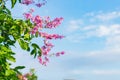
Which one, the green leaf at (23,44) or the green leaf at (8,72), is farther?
the green leaf at (23,44)

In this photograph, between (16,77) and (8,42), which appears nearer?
(16,77)

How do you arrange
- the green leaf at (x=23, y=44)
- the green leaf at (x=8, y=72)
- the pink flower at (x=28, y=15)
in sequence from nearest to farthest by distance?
1. the green leaf at (x=8, y=72)
2. the green leaf at (x=23, y=44)
3. the pink flower at (x=28, y=15)

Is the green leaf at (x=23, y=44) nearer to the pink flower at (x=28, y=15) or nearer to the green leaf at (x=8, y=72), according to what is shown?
the green leaf at (x=8, y=72)

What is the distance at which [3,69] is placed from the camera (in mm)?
9945

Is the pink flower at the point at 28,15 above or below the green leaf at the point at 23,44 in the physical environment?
above

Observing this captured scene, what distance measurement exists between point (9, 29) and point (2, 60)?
1493mm

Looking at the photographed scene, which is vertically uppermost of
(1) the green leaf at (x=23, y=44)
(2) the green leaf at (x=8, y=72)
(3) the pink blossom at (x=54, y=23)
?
(3) the pink blossom at (x=54, y=23)

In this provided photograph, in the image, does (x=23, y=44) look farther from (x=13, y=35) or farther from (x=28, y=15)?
(x=28, y=15)

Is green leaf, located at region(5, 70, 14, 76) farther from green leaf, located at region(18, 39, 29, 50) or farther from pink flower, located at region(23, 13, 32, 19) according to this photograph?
pink flower, located at region(23, 13, 32, 19)

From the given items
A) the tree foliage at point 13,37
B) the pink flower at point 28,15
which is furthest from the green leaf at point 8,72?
the pink flower at point 28,15

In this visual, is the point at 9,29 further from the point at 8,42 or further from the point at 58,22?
the point at 58,22

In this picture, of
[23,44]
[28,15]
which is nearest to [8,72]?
[23,44]

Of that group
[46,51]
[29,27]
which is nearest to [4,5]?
[29,27]

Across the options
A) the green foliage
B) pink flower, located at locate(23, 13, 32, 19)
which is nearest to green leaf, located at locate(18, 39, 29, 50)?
the green foliage
